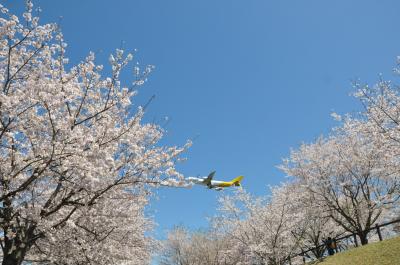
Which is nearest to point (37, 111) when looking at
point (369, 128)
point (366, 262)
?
point (366, 262)

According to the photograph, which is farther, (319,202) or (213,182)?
(319,202)

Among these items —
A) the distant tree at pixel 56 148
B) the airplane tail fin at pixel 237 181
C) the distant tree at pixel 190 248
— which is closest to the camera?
the distant tree at pixel 56 148

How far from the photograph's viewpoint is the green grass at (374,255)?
46.1ft

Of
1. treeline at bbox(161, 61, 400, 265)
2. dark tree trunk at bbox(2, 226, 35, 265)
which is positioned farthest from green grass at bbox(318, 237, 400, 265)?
dark tree trunk at bbox(2, 226, 35, 265)

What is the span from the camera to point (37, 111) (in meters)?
7.87

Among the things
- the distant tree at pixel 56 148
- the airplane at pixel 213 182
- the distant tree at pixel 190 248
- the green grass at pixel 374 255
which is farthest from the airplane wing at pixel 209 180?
the distant tree at pixel 190 248

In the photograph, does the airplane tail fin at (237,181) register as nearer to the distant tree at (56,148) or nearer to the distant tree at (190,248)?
the distant tree at (56,148)

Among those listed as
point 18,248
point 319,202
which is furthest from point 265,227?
point 18,248

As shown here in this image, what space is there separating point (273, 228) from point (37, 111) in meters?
19.8

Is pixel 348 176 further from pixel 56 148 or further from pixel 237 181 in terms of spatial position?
pixel 56 148

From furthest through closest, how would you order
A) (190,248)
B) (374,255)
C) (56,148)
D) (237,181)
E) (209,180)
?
(190,248), (237,181), (374,255), (209,180), (56,148)

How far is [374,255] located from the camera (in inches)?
598

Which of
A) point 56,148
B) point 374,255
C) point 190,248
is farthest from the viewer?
point 190,248

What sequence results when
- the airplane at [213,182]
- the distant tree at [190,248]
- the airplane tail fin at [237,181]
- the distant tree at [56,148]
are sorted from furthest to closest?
the distant tree at [190,248], the airplane tail fin at [237,181], the airplane at [213,182], the distant tree at [56,148]
